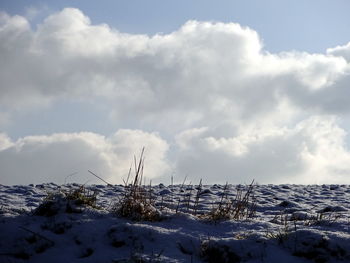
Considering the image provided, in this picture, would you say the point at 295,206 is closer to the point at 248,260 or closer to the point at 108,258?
the point at 248,260

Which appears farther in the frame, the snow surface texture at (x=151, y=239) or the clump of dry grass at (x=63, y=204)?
the clump of dry grass at (x=63, y=204)

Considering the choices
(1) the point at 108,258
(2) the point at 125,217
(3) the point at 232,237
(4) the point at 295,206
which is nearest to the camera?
(1) the point at 108,258

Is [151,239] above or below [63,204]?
below

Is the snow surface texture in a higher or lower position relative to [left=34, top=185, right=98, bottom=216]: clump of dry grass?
lower

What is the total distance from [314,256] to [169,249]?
1.32m

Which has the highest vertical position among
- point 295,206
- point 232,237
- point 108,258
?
point 295,206

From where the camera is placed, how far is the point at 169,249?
141 inches

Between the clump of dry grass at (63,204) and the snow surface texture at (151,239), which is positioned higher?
the clump of dry grass at (63,204)

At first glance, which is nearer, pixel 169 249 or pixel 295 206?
pixel 169 249

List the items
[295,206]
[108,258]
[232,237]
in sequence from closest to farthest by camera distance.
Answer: [108,258]
[232,237]
[295,206]

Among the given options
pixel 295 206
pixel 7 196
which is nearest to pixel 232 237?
pixel 295 206

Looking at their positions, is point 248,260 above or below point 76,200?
below

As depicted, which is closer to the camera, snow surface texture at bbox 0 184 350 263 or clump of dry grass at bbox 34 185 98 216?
snow surface texture at bbox 0 184 350 263

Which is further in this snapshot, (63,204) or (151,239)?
(63,204)
